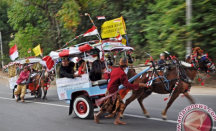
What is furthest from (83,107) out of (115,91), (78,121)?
(115,91)

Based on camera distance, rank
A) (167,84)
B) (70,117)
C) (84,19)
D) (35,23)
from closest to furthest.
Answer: (167,84) → (70,117) → (84,19) → (35,23)

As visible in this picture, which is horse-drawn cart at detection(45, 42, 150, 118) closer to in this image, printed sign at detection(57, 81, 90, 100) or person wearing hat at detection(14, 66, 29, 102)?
printed sign at detection(57, 81, 90, 100)

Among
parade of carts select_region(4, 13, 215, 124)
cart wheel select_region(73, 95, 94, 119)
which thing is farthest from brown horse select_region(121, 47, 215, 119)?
cart wheel select_region(73, 95, 94, 119)

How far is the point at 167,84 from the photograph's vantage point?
23.6 feet

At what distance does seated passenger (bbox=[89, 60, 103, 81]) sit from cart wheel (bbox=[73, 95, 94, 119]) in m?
0.72

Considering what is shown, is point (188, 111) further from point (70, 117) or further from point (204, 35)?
point (204, 35)

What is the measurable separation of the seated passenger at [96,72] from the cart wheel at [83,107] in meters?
0.72

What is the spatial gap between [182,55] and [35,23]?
63.9 feet

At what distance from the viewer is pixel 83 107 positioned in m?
8.05

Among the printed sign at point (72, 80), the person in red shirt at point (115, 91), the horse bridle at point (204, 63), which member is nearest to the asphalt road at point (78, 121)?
the person in red shirt at point (115, 91)

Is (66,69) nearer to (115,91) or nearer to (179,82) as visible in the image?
(115,91)

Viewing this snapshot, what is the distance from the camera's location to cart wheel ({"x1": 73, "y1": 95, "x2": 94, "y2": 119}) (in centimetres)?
783

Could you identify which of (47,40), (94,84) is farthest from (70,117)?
(47,40)

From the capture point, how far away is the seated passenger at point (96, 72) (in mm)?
8242
